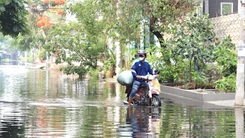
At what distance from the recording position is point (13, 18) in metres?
25.4

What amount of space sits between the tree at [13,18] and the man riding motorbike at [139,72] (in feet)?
24.3

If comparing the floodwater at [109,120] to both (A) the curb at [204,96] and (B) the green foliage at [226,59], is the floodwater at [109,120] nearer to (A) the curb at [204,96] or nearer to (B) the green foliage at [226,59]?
(A) the curb at [204,96]

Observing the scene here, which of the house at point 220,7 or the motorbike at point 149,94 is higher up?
the house at point 220,7

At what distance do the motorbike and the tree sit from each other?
23.9 ft

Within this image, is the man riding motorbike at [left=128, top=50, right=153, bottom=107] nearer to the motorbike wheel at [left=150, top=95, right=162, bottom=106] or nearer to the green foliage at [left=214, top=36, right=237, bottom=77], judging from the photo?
the motorbike wheel at [left=150, top=95, right=162, bottom=106]

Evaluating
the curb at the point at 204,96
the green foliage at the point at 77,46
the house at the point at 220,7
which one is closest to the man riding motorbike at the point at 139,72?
the curb at the point at 204,96

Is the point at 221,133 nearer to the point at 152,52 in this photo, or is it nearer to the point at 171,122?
the point at 171,122

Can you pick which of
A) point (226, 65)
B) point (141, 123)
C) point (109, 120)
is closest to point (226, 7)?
point (226, 65)

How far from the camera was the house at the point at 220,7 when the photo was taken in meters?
40.1

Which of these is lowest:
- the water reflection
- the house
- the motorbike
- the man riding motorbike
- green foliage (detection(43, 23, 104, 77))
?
the water reflection

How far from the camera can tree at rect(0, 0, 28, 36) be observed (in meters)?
25.3

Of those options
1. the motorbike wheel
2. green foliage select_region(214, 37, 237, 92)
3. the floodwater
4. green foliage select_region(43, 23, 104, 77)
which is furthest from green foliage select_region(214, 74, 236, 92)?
green foliage select_region(43, 23, 104, 77)

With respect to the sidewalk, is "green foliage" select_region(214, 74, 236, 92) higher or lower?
higher

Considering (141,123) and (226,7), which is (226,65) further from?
(226,7)
